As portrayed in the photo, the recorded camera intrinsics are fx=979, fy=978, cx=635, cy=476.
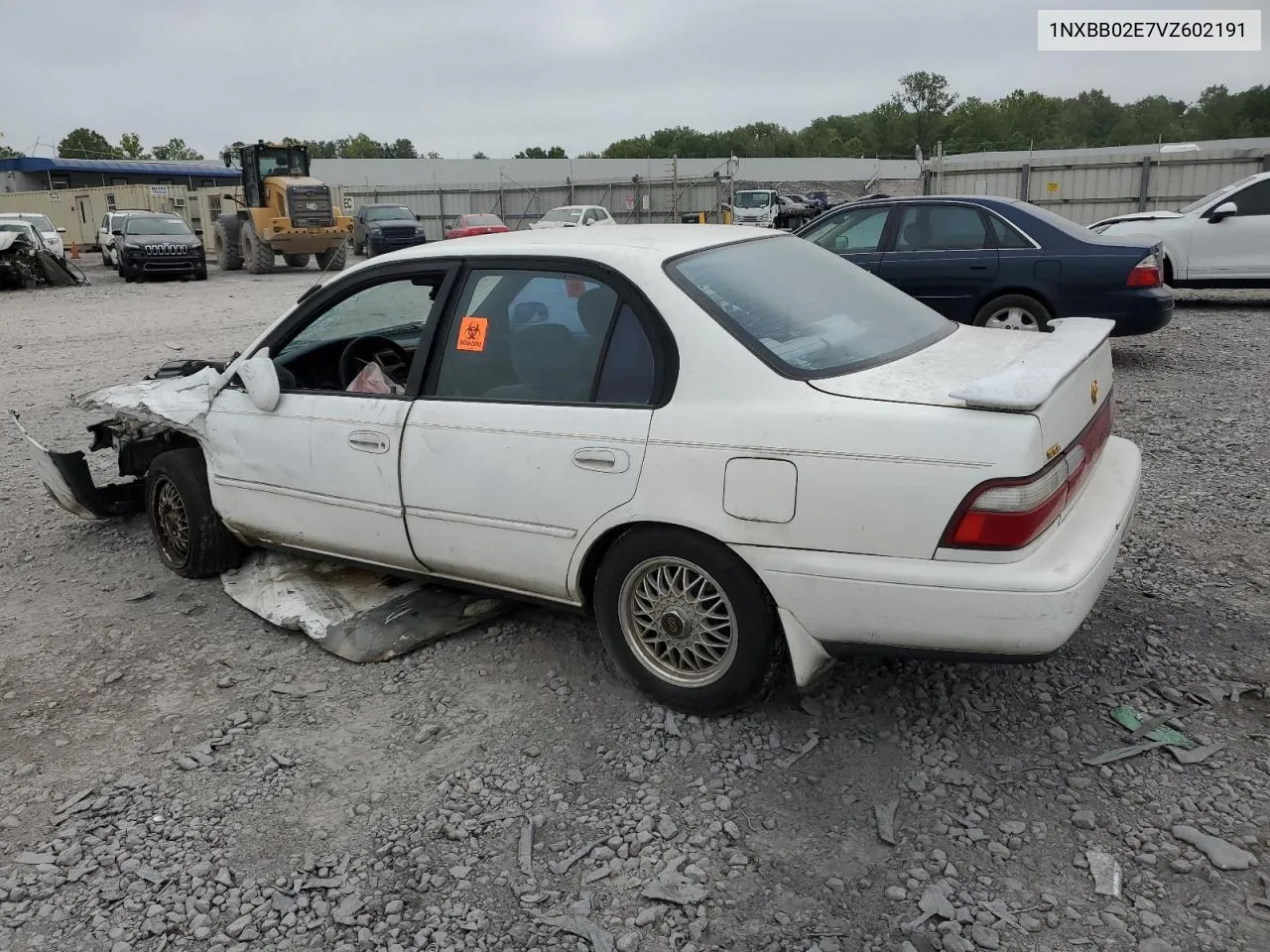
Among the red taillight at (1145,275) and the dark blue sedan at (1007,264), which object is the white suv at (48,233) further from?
the red taillight at (1145,275)

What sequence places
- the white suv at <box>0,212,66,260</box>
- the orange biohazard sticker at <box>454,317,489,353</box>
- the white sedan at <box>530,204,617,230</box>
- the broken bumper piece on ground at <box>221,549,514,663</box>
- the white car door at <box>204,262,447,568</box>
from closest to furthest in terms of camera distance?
the orange biohazard sticker at <box>454,317,489,353</box>
the white car door at <box>204,262,447,568</box>
the broken bumper piece on ground at <box>221,549,514,663</box>
the white suv at <box>0,212,66,260</box>
the white sedan at <box>530,204,617,230</box>

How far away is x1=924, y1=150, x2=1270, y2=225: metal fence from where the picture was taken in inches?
693

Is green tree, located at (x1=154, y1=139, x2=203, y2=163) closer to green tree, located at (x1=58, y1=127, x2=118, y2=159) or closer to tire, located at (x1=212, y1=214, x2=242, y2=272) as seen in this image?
green tree, located at (x1=58, y1=127, x2=118, y2=159)

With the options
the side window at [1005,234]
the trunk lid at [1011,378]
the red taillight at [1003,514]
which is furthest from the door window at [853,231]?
the red taillight at [1003,514]

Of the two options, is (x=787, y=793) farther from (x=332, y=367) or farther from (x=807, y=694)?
(x=332, y=367)

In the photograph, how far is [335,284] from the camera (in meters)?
3.90

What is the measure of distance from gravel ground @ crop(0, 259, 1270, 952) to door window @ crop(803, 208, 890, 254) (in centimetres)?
527

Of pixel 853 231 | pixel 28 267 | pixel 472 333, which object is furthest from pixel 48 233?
pixel 472 333

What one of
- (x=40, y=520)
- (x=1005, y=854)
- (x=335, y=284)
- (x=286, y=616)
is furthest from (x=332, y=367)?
(x=1005, y=854)

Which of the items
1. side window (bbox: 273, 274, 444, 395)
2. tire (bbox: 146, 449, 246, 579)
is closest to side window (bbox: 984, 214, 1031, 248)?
side window (bbox: 273, 274, 444, 395)

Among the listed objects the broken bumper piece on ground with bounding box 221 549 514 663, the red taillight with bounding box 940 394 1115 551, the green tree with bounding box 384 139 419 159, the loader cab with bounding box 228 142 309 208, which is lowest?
the broken bumper piece on ground with bounding box 221 549 514 663

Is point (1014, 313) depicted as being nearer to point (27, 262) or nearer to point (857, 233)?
point (857, 233)

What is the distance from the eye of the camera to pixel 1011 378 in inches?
108

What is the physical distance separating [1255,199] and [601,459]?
37.8 ft
